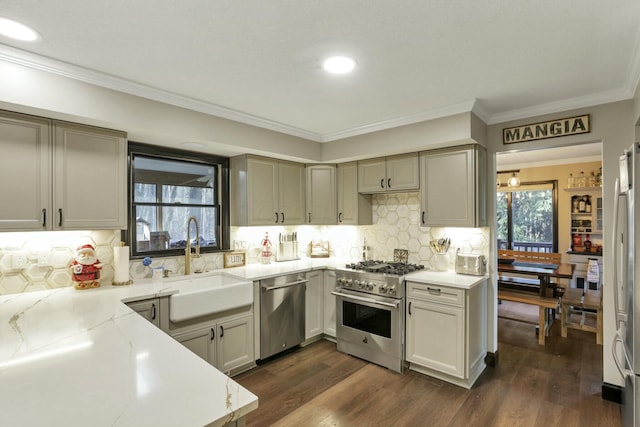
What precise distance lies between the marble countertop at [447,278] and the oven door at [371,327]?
0.94 ft

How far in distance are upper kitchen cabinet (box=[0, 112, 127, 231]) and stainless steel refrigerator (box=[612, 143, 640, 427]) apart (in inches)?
131

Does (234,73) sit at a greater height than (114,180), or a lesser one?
greater

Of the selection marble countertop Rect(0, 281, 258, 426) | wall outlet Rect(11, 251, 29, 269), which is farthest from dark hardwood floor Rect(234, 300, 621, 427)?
wall outlet Rect(11, 251, 29, 269)

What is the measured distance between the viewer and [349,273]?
3.44 metres

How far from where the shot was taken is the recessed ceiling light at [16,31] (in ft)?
5.37

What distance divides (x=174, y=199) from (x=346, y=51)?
2.30 meters

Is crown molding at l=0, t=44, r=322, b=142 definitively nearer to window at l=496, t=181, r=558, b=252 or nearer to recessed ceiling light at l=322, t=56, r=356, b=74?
recessed ceiling light at l=322, t=56, r=356, b=74

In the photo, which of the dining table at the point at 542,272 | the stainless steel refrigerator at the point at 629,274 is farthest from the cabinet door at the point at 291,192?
the dining table at the point at 542,272

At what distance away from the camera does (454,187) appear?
10.2 feet

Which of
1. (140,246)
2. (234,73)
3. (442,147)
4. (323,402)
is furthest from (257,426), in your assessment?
(442,147)

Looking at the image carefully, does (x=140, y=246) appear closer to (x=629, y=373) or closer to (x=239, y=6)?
(x=239, y=6)

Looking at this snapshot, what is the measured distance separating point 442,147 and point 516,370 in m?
2.28

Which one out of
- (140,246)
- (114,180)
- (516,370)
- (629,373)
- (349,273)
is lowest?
(516,370)

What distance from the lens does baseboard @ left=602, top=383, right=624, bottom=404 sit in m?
2.55
